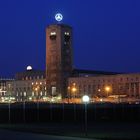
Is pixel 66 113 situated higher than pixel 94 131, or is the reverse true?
pixel 66 113

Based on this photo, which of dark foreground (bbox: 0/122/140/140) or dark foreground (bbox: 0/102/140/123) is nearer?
dark foreground (bbox: 0/122/140/140)

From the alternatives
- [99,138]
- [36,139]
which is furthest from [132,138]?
[36,139]

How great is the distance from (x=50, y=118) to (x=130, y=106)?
704 inches

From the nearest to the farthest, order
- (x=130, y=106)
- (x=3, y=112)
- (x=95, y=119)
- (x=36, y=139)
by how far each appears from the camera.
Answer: (x=36, y=139) → (x=3, y=112) → (x=95, y=119) → (x=130, y=106)

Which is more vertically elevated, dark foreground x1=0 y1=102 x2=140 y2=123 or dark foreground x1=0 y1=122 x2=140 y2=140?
dark foreground x1=0 y1=102 x2=140 y2=123

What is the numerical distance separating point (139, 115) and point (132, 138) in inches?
1924

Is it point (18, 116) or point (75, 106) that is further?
point (75, 106)

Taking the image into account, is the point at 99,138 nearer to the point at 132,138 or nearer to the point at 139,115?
the point at 132,138

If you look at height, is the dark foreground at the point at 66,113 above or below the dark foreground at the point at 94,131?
above

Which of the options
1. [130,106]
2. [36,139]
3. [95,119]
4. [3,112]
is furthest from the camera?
[130,106]

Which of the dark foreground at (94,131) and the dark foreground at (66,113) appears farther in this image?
the dark foreground at (66,113)

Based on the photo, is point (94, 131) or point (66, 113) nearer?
point (94, 131)

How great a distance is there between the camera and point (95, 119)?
90250mm

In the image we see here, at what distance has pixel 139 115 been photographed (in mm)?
92250
